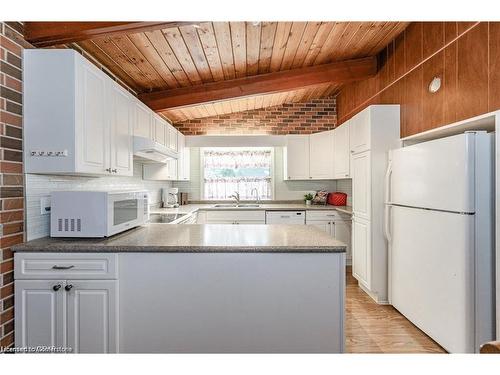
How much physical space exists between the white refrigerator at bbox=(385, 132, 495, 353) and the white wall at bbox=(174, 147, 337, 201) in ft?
8.26

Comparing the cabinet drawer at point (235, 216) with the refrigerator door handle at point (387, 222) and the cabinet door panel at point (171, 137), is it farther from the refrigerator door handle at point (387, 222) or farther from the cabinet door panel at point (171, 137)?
the refrigerator door handle at point (387, 222)

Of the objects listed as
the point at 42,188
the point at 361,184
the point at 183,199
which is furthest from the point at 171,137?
the point at 361,184

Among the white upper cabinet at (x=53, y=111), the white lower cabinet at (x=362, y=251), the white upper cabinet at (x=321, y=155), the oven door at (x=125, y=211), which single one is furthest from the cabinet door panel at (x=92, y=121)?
the white upper cabinet at (x=321, y=155)

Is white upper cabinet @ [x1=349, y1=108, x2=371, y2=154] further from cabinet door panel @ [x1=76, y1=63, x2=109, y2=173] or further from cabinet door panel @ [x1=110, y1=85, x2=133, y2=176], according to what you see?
cabinet door panel @ [x1=76, y1=63, x2=109, y2=173]

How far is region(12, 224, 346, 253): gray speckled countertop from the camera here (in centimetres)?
175

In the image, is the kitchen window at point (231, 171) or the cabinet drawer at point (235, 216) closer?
the cabinet drawer at point (235, 216)

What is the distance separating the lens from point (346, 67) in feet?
12.1

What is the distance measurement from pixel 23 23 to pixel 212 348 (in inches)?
89.2

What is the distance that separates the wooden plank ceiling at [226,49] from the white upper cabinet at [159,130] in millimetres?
413

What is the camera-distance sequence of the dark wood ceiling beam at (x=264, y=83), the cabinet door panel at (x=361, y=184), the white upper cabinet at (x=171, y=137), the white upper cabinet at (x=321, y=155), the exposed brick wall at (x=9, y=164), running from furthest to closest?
the white upper cabinet at (x=321, y=155)
the white upper cabinet at (x=171, y=137)
the dark wood ceiling beam at (x=264, y=83)
the cabinet door panel at (x=361, y=184)
the exposed brick wall at (x=9, y=164)

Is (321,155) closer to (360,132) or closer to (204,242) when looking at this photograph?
(360,132)

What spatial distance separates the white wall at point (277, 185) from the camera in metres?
5.12

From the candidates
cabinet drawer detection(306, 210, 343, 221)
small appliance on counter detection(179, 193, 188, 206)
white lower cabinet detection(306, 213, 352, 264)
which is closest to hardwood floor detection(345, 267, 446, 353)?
white lower cabinet detection(306, 213, 352, 264)

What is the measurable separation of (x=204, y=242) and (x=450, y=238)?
1.65 metres
